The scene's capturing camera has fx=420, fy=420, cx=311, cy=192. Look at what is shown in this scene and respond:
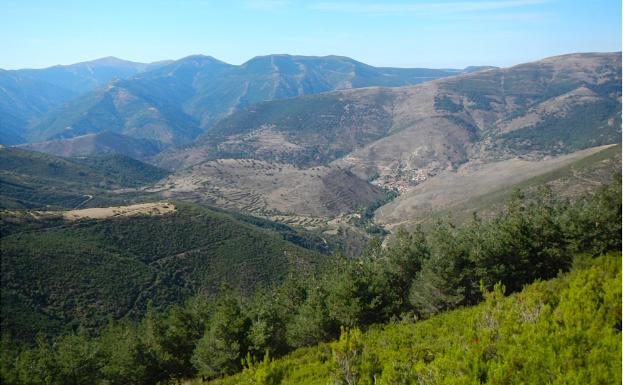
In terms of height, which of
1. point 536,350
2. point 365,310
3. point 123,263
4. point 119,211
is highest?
point 536,350

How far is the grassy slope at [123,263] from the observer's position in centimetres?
8556

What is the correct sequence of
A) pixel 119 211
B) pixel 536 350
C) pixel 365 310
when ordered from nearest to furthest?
pixel 536 350
pixel 365 310
pixel 119 211

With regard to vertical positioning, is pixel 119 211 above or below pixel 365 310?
below

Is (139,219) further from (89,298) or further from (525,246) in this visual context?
(525,246)

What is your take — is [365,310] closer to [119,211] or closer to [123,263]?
[123,263]

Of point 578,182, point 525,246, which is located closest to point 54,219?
point 525,246

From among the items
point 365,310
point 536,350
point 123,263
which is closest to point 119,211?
point 123,263

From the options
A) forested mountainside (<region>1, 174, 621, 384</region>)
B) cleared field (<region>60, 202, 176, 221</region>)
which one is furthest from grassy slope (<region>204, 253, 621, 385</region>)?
cleared field (<region>60, 202, 176, 221</region>)

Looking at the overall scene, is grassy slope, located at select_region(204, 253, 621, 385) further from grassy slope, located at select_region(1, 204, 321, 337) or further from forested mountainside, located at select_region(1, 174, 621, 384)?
grassy slope, located at select_region(1, 204, 321, 337)

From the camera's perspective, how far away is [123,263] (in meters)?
110

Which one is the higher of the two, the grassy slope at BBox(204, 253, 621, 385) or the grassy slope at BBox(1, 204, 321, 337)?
the grassy slope at BBox(204, 253, 621, 385)

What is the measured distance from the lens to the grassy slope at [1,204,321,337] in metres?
85.6

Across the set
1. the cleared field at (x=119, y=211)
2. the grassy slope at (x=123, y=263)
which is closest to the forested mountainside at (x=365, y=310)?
the grassy slope at (x=123, y=263)

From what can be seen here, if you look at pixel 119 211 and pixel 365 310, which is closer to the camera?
pixel 365 310
